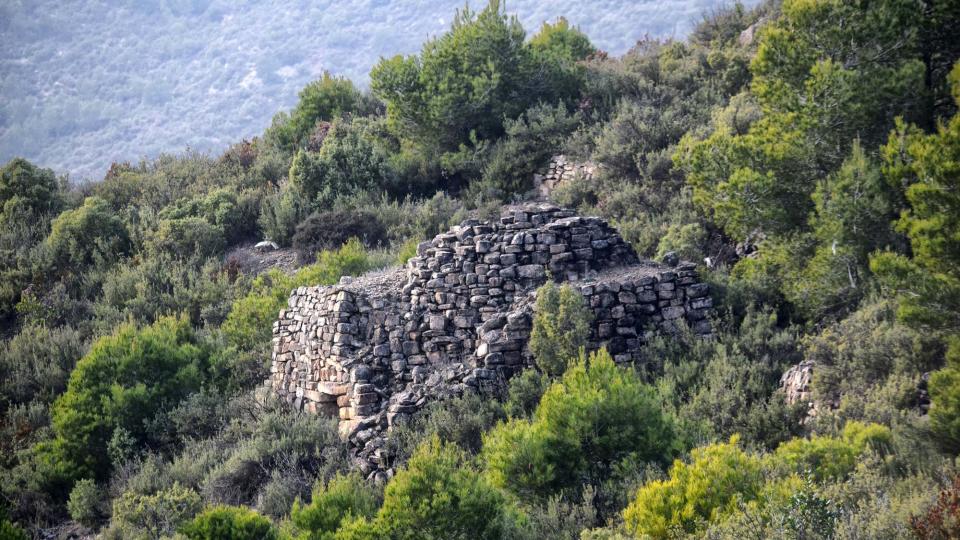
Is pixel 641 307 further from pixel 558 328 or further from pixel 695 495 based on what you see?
pixel 695 495

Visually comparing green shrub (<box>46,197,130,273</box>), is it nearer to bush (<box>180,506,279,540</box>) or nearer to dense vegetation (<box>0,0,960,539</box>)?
dense vegetation (<box>0,0,960,539</box>)

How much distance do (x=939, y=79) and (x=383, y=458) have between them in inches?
456

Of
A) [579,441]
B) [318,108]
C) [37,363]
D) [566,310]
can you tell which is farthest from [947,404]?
[318,108]

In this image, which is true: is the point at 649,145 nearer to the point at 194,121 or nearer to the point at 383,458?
the point at 383,458

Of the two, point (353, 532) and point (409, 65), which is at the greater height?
point (409, 65)

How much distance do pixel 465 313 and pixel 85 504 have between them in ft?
23.4

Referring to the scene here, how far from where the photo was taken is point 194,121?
55406 mm

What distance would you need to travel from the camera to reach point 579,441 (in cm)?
1219

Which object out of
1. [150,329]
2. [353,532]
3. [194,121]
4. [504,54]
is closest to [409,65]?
[504,54]

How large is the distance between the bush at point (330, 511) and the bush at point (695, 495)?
3.48 m

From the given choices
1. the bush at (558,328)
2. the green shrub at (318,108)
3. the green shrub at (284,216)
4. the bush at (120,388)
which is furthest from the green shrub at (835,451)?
the green shrub at (318,108)

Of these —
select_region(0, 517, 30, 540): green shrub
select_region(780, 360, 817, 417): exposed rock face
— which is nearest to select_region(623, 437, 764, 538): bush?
select_region(780, 360, 817, 417): exposed rock face

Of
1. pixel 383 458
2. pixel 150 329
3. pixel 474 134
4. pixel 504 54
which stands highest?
pixel 504 54

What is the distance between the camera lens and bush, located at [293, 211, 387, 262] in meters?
23.8
